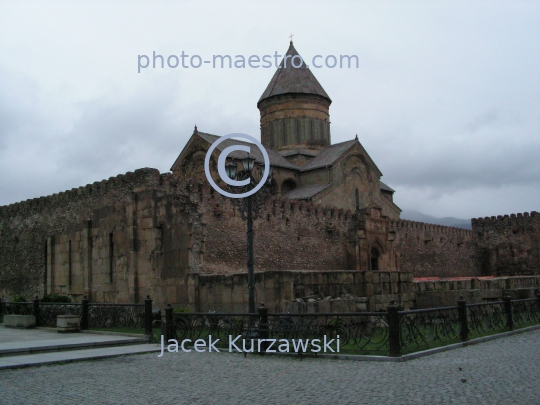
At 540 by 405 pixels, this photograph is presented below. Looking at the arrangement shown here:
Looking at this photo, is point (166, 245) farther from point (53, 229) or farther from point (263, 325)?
point (53, 229)

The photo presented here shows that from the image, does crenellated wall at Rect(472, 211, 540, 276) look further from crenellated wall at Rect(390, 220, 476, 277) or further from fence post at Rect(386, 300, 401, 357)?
fence post at Rect(386, 300, 401, 357)

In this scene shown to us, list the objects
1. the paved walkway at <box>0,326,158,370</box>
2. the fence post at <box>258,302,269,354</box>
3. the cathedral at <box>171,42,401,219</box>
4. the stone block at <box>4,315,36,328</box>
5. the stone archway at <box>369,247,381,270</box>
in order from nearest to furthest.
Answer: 1. the paved walkway at <box>0,326,158,370</box>
2. the fence post at <box>258,302,269,354</box>
3. the stone block at <box>4,315,36,328</box>
4. the stone archway at <box>369,247,381,270</box>
5. the cathedral at <box>171,42,401,219</box>

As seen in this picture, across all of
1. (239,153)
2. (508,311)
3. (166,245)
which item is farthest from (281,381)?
(239,153)

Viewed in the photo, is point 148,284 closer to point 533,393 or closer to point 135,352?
point 135,352

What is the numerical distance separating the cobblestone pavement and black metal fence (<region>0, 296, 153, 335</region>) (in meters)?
2.97

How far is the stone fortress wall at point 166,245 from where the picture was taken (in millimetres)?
16141

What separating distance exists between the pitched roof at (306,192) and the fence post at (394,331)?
20.5 metres

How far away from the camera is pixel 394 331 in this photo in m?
9.59

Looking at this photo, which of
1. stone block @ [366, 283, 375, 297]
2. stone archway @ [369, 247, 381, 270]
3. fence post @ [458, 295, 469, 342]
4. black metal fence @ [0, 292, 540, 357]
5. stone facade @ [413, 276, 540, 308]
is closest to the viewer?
black metal fence @ [0, 292, 540, 357]

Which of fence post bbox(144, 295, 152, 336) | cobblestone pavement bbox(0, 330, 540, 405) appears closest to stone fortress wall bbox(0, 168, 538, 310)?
fence post bbox(144, 295, 152, 336)

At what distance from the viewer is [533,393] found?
6.90 m

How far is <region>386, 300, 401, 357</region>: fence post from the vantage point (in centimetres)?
952

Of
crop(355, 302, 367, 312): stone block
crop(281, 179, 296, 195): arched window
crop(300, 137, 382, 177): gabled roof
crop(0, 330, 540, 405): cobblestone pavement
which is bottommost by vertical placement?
crop(0, 330, 540, 405): cobblestone pavement

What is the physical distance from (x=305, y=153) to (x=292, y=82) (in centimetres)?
489
